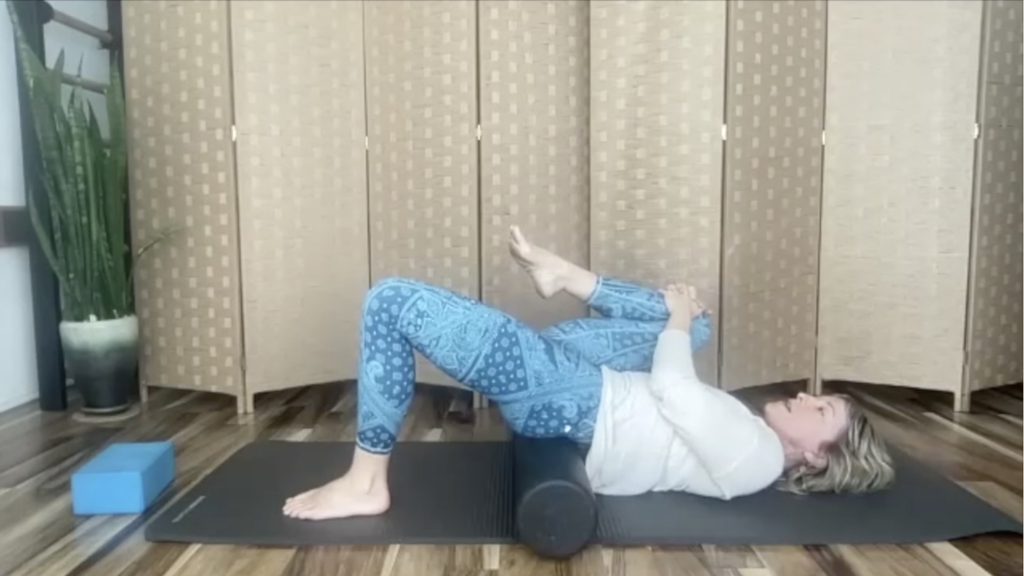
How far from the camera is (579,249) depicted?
121 inches

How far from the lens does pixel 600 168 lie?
9.71 feet

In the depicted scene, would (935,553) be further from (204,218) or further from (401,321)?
(204,218)

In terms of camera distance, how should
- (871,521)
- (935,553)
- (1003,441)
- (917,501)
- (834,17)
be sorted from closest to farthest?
(935,553)
(871,521)
(917,501)
(1003,441)
(834,17)

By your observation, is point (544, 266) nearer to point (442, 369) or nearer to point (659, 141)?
point (442, 369)

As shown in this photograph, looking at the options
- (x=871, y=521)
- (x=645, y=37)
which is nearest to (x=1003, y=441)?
(x=871, y=521)

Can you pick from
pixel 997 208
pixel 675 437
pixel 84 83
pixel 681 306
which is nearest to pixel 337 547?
pixel 675 437

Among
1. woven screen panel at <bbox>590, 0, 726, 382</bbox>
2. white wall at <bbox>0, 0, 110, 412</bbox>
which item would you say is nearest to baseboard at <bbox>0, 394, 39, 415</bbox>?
white wall at <bbox>0, 0, 110, 412</bbox>

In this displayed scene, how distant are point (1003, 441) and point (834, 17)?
146 cm

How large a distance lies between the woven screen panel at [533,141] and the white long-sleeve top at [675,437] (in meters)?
1.08

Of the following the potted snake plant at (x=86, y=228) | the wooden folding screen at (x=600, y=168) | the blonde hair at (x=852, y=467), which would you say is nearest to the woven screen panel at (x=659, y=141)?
the wooden folding screen at (x=600, y=168)

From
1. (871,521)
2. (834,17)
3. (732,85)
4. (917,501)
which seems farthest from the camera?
(834,17)

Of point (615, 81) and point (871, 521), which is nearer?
point (871, 521)

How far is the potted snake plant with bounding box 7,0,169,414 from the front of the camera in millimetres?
2727

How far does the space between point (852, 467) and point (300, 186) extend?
1.96 metres
